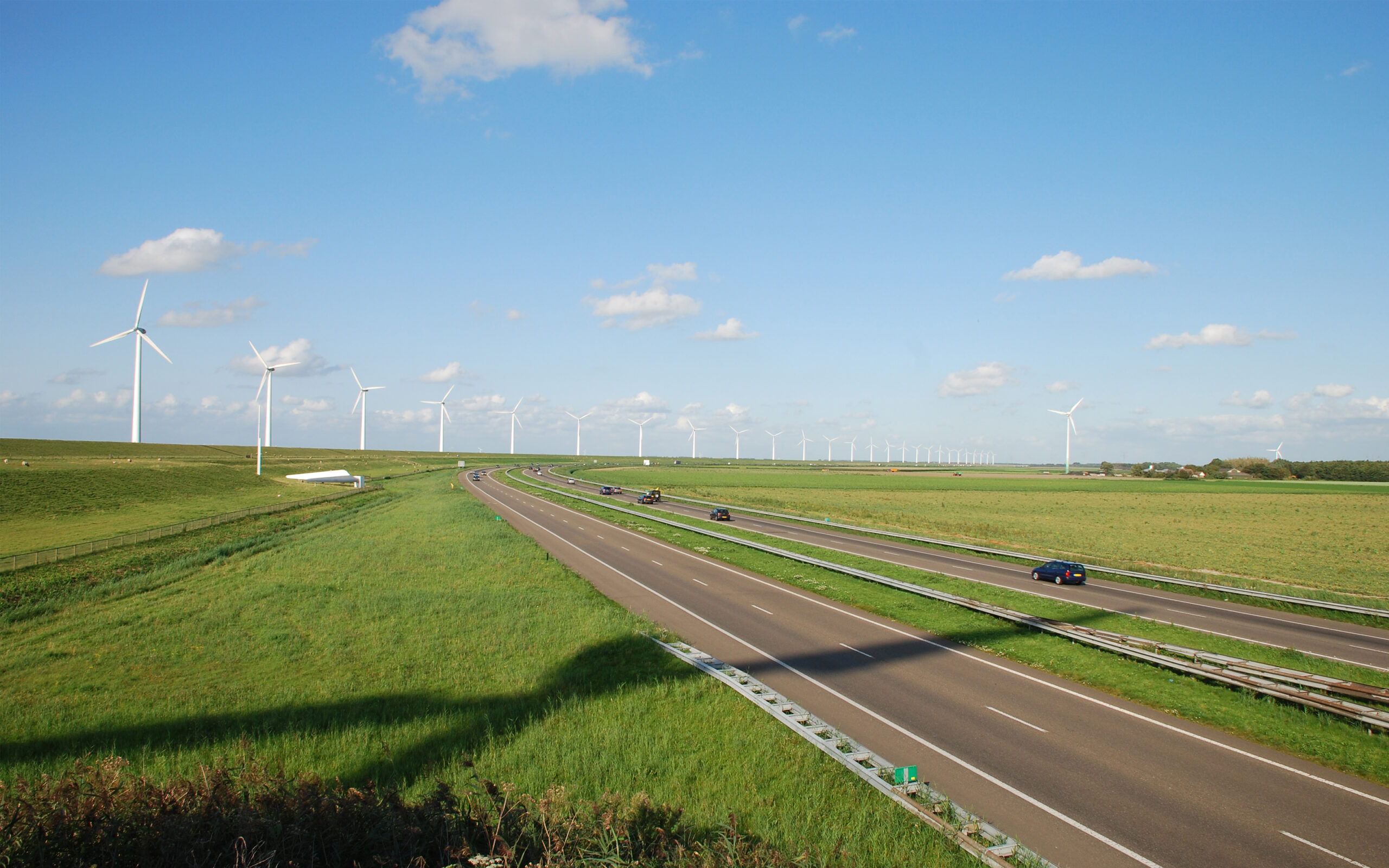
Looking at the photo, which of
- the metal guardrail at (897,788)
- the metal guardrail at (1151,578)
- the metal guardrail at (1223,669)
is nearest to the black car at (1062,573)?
the metal guardrail at (1151,578)

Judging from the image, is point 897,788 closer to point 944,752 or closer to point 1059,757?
point 944,752

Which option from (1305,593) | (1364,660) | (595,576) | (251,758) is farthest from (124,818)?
(1305,593)

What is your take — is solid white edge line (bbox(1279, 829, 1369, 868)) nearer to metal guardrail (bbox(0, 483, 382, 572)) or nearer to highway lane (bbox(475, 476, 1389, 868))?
highway lane (bbox(475, 476, 1389, 868))

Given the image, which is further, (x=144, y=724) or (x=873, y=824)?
(x=144, y=724)

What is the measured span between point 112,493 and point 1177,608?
103 m

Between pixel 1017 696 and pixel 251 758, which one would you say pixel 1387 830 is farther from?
pixel 251 758

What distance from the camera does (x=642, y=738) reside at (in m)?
15.3

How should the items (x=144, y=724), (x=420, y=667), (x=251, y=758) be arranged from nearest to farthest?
(x=251, y=758) → (x=144, y=724) → (x=420, y=667)

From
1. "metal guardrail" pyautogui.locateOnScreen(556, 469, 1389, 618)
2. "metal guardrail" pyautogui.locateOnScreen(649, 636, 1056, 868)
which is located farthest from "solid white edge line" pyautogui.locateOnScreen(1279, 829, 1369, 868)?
"metal guardrail" pyautogui.locateOnScreen(556, 469, 1389, 618)

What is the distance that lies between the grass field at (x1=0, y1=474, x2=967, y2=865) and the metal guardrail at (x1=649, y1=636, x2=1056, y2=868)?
0.90 feet

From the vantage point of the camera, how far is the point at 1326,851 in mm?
11711

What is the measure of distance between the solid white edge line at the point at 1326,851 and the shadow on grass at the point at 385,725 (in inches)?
504

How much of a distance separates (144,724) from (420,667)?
645cm

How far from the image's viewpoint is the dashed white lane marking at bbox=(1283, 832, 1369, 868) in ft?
37.2
